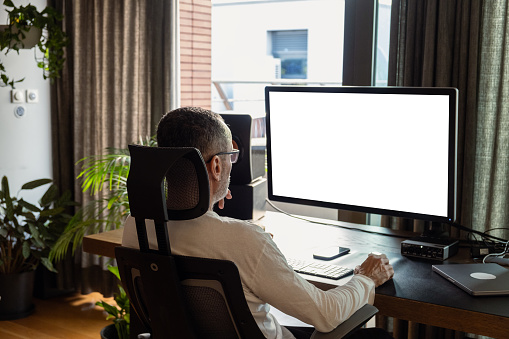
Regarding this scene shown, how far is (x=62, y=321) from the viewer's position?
147 inches

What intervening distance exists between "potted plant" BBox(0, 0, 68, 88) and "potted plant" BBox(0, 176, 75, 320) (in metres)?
0.68

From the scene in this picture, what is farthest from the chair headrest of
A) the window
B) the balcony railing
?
the window

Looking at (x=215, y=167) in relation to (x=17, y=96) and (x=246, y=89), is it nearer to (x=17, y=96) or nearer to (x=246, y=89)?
(x=17, y=96)

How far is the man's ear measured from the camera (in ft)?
5.18

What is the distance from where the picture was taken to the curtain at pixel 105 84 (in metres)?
3.68

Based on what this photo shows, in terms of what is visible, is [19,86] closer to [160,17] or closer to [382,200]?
[160,17]

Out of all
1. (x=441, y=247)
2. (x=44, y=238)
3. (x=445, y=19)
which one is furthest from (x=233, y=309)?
(x=44, y=238)

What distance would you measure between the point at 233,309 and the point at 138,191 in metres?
0.34

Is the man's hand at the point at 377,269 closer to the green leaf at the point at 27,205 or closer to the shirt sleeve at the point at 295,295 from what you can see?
the shirt sleeve at the point at 295,295

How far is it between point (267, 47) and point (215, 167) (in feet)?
40.0

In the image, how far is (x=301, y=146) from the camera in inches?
94.1

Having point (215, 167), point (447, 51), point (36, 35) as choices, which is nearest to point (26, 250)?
point (36, 35)

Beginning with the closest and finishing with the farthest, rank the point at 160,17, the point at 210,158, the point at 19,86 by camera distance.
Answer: the point at 210,158 < the point at 160,17 < the point at 19,86

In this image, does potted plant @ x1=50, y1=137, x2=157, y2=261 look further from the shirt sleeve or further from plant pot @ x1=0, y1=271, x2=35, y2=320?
the shirt sleeve
